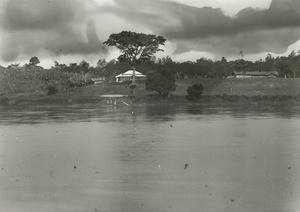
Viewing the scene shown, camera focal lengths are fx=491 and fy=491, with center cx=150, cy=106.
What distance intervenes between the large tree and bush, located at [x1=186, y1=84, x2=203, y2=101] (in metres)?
11.3

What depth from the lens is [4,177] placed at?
1440cm

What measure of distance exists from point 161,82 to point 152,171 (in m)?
40.6

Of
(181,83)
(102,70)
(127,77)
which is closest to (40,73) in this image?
(127,77)


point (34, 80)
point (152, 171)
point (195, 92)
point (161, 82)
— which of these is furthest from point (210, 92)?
point (34, 80)

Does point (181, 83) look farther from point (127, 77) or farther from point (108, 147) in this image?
point (127, 77)

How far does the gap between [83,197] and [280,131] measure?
14740 mm

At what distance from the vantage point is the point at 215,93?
58.0 meters

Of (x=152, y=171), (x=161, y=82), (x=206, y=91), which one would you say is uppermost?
(x=161, y=82)

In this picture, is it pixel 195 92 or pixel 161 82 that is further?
pixel 161 82

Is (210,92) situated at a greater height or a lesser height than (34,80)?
lesser

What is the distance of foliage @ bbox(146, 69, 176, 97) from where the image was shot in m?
54.8

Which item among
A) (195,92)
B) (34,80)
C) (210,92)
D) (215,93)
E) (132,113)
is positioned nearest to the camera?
(132,113)

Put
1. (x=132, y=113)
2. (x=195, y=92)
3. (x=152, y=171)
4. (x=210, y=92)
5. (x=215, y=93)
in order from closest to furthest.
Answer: (x=152, y=171)
(x=132, y=113)
(x=195, y=92)
(x=215, y=93)
(x=210, y=92)

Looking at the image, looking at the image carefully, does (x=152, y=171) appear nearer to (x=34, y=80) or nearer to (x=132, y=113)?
(x=132, y=113)
